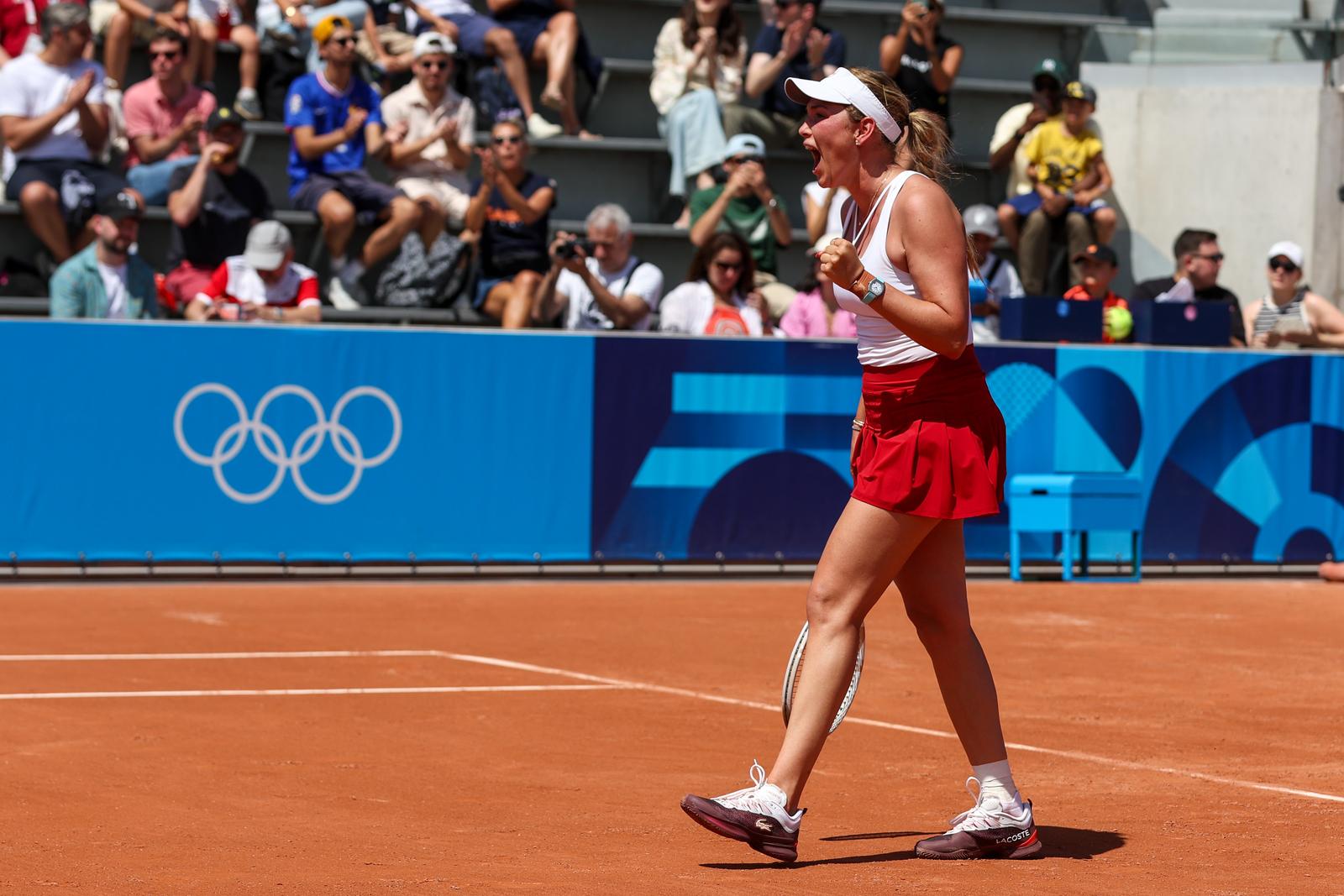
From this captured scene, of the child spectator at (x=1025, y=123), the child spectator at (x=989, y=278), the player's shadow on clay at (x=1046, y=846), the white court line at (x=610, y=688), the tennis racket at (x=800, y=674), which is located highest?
the child spectator at (x=1025, y=123)

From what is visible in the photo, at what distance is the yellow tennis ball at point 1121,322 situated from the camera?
15656mm

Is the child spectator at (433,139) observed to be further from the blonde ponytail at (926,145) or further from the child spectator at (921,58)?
the blonde ponytail at (926,145)

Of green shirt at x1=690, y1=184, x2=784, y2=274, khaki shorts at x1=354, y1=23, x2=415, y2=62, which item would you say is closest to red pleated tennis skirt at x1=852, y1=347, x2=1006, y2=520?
green shirt at x1=690, y1=184, x2=784, y2=274

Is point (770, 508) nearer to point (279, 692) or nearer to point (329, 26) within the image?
point (329, 26)

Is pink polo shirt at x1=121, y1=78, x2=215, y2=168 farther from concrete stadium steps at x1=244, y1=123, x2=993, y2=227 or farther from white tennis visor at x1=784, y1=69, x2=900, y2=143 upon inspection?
white tennis visor at x1=784, y1=69, x2=900, y2=143

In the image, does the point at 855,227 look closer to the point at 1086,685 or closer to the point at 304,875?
the point at 304,875

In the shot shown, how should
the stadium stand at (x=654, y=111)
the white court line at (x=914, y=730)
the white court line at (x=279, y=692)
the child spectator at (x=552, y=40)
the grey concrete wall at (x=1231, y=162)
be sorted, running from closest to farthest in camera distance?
the white court line at (x=914, y=730)
the white court line at (x=279, y=692)
the stadium stand at (x=654, y=111)
the child spectator at (x=552, y=40)
the grey concrete wall at (x=1231, y=162)

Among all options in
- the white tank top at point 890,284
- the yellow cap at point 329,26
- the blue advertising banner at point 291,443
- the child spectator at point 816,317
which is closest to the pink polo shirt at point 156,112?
the yellow cap at point 329,26

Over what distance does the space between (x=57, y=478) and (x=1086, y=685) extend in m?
6.67

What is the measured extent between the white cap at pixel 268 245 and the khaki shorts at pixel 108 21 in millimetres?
3282

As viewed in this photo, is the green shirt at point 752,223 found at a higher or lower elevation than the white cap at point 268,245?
higher

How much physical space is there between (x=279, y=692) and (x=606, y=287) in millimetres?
6925

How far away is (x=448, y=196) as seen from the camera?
16875mm

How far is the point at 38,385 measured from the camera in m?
13.0
